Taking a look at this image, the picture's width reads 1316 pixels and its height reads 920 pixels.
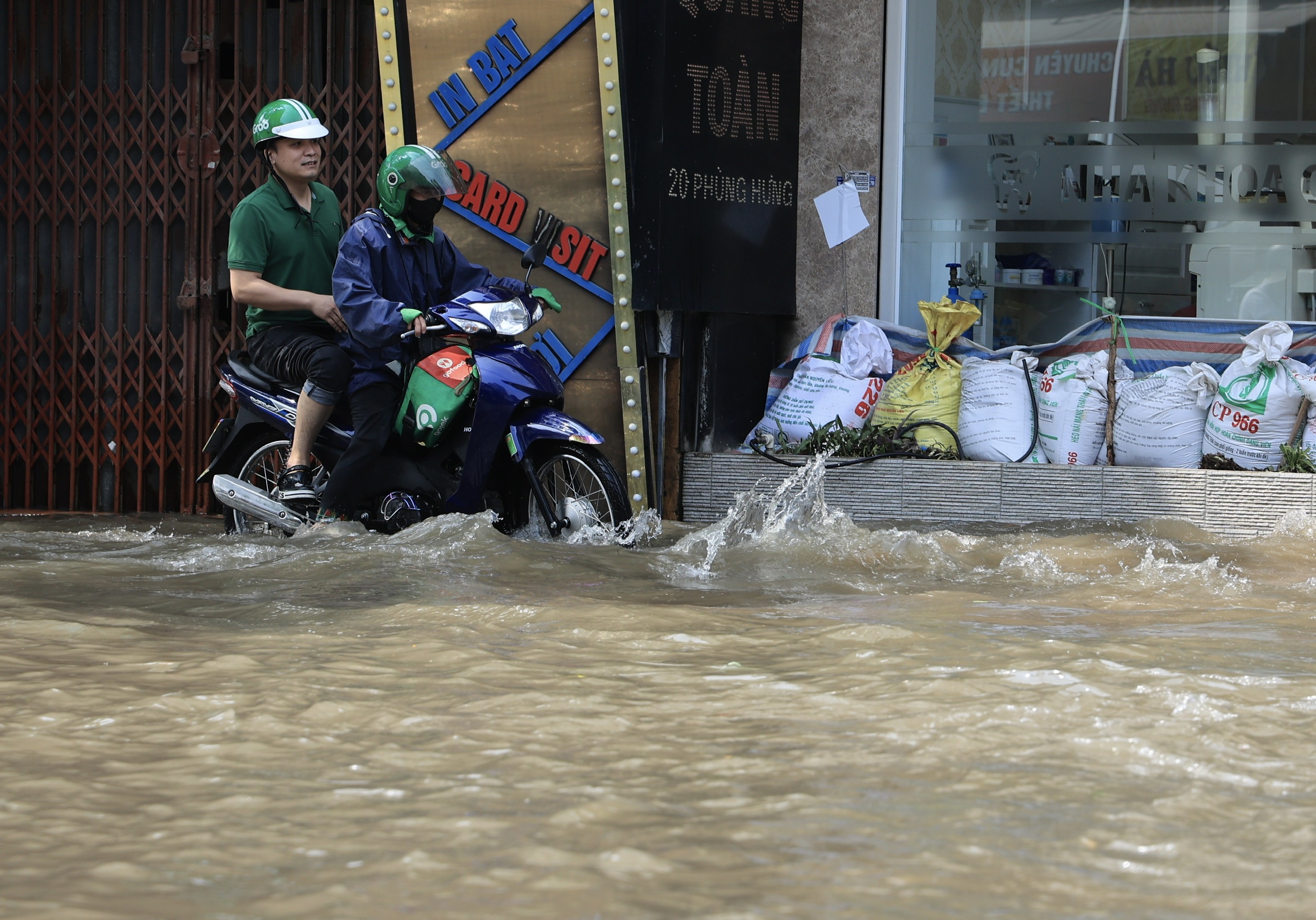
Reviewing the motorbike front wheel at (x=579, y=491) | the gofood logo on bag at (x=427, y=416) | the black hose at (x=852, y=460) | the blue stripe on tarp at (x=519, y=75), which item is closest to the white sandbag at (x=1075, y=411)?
the black hose at (x=852, y=460)

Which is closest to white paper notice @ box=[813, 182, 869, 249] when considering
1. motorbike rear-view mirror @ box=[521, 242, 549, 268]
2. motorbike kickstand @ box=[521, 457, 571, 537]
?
motorbike rear-view mirror @ box=[521, 242, 549, 268]

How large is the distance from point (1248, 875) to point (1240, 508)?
4.38 metres

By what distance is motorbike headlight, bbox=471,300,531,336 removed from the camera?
4910mm

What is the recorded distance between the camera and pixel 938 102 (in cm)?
703

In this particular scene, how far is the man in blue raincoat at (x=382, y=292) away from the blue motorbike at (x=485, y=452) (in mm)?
97

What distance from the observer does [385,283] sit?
5102 millimetres

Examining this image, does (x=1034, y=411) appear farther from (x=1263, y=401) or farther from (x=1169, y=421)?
(x=1263, y=401)

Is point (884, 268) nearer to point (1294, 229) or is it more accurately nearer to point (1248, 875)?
point (1294, 229)

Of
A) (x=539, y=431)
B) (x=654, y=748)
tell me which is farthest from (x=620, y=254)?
(x=654, y=748)

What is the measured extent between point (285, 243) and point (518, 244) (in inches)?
48.9

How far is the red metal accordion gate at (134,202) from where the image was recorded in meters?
6.99

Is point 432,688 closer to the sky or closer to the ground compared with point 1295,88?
closer to the ground

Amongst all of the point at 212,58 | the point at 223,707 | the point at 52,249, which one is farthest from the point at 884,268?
the point at 223,707

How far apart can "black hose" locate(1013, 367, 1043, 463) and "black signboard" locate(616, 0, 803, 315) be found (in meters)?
1.30
